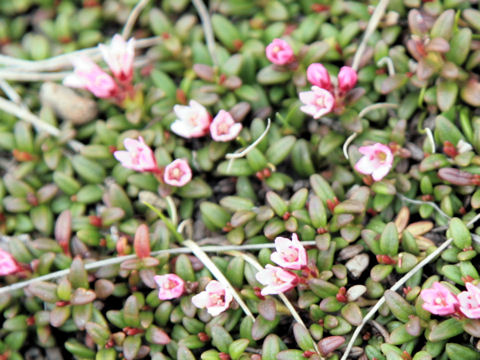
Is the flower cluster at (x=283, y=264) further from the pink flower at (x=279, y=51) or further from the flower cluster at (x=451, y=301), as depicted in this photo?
the pink flower at (x=279, y=51)

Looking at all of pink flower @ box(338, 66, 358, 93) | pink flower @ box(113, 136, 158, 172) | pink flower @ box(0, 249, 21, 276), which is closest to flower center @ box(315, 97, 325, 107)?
pink flower @ box(338, 66, 358, 93)

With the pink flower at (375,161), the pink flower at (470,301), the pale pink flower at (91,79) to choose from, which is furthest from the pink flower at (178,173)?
the pink flower at (470,301)

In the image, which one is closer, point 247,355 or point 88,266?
point 247,355

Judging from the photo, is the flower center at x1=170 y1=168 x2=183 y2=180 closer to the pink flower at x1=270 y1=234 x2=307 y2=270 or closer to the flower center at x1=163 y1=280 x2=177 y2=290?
the flower center at x1=163 y1=280 x2=177 y2=290

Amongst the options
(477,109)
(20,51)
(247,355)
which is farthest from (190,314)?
(20,51)

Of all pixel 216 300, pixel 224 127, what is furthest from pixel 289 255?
pixel 224 127

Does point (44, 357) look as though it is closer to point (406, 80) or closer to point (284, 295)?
point (284, 295)
